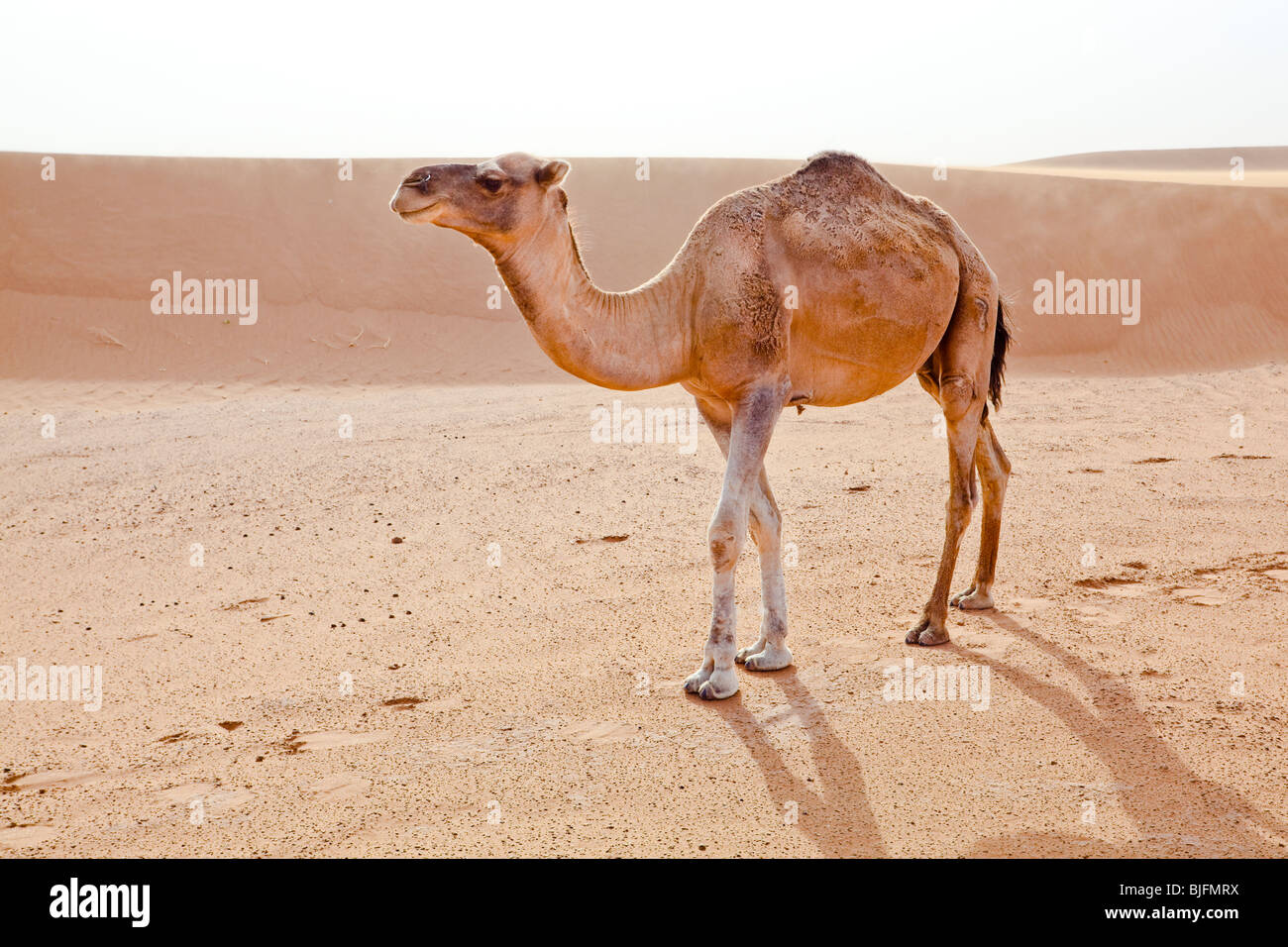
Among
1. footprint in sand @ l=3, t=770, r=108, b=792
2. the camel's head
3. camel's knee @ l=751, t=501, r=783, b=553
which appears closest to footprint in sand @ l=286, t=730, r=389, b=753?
footprint in sand @ l=3, t=770, r=108, b=792

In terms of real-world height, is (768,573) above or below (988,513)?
below

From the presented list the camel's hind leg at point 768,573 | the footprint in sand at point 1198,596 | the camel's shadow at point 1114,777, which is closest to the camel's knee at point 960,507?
the camel's shadow at point 1114,777

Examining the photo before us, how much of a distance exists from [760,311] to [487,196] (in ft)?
5.21

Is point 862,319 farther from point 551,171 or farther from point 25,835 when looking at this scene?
point 25,835

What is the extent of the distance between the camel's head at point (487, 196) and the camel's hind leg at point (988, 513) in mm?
3502

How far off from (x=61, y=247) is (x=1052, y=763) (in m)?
29.6

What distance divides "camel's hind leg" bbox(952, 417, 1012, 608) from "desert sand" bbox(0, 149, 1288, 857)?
0.67 ft

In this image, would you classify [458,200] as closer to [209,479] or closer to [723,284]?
[723,284]

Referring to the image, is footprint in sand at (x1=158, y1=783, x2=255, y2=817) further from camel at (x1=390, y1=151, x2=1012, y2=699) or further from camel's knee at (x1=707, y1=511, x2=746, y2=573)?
camel's knee at (x1=707, y1=511, x2=746, y2=573)

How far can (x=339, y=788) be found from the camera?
4805 mm

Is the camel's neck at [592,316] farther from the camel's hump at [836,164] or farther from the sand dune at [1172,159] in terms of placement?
the sand dune at [1172,159]

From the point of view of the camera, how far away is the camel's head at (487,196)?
4703 mm

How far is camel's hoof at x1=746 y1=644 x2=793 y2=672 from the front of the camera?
6109mm

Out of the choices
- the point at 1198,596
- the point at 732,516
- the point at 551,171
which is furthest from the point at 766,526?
the point at 1198,596
